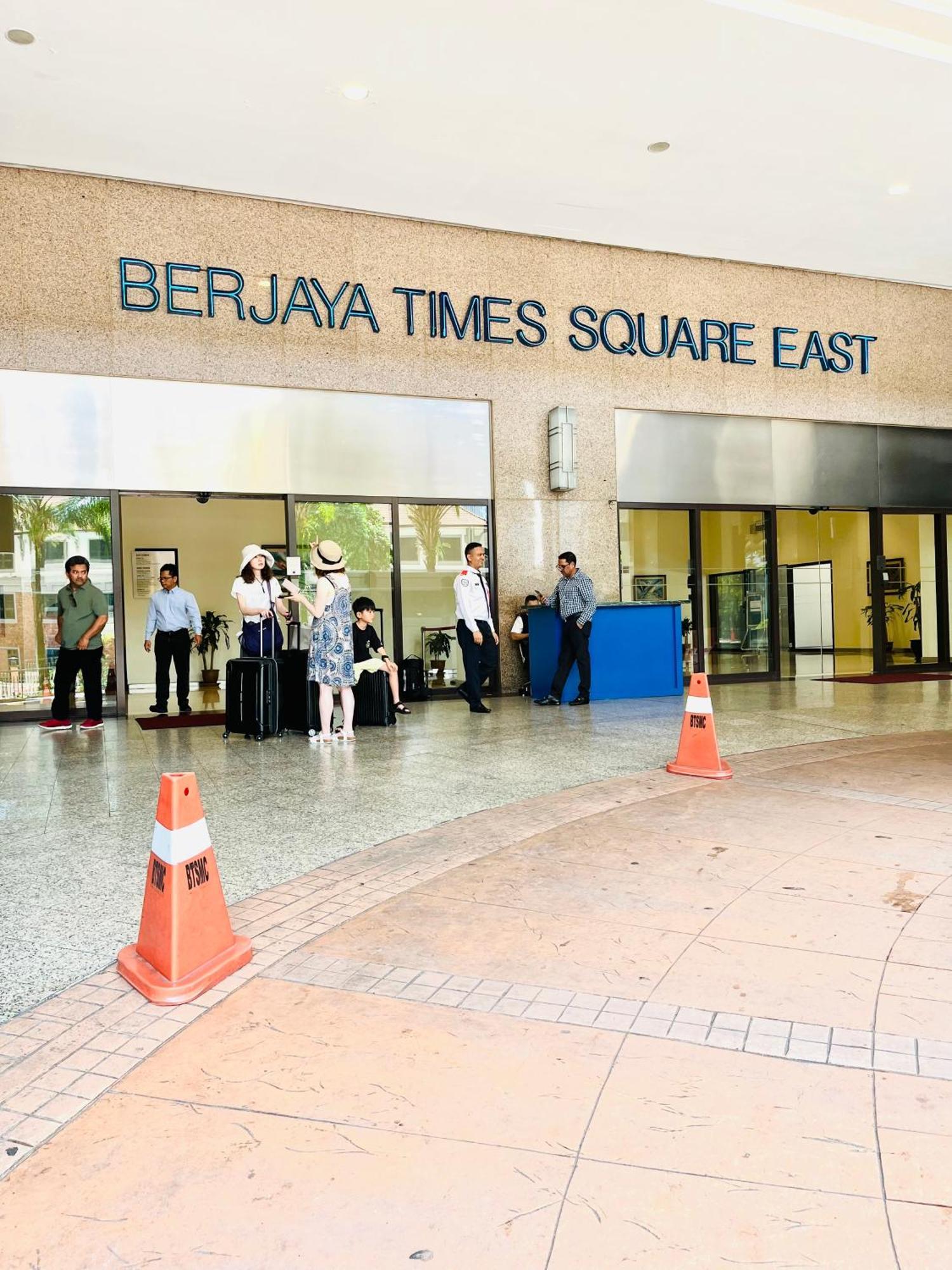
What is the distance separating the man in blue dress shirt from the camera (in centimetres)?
1007

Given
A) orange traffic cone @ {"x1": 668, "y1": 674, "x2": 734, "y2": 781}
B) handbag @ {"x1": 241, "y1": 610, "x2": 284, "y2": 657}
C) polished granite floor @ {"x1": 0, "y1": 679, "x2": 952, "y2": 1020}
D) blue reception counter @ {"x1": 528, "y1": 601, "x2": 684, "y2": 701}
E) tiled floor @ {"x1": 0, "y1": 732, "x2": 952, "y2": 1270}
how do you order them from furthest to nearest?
1. blue reception counter @ {"x1": 528, "y1": 601, "x2": 684, "y2": 701}
2. handbag @ {"x1": 241, "y1": 610, "x2": 284, "y2": 657}
3. orange traffic cone @ {"x1": 668, "y1": 674, "x2": 734, "y2": 781}
4. polished granite floor @ {"x1": 0, "y1": 679, "x2": 952, "y2": 1020}
5. tiled floor @ {"x1": 0, "y1": 732, "x2": 952, "y2": 1270}

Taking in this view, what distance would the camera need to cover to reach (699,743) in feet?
18.9

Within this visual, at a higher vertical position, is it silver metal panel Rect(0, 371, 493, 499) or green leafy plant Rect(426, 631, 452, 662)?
silver metal panel Rect(0, 371, 493, 499)

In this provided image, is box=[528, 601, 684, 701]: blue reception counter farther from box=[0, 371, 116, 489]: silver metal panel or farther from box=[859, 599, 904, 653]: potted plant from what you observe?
box=[0, 371, 116, 489]: silver metal panel

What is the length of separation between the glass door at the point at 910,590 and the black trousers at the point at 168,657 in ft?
31.8

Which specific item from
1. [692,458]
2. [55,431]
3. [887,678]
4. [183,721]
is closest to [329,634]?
[183,721]

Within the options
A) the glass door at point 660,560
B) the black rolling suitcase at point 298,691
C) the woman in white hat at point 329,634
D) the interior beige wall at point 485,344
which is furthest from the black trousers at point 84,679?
the glass door at point 660,560

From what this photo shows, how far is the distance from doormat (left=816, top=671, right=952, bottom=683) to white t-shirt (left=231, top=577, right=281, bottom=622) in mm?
7878

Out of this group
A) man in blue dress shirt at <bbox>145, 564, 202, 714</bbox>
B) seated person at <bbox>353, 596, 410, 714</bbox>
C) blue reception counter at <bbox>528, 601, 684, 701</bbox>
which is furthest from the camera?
blue reception counter at <bbox>528, 601, 684, 701</bbox>

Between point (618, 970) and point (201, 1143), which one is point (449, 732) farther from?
point (201, 1143)

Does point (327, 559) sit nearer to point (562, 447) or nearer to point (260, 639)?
point (260, 639)

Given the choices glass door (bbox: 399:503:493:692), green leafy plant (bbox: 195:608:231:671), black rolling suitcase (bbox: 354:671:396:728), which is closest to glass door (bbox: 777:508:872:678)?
glass door (bbox: 399:503:493:692)

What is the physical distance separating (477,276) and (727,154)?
3.08 meters

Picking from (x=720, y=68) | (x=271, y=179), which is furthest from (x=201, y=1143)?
(x=271, y=179)
